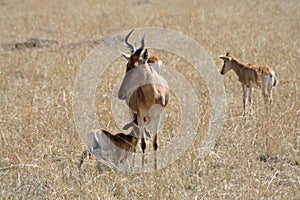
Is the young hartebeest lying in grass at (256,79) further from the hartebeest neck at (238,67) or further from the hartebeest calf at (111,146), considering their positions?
the hartebeest calf at (111,146)

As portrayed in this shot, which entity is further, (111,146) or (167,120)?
(167,120)

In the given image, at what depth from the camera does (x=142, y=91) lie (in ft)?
15.3

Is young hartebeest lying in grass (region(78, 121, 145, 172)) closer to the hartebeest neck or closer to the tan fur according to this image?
the tan fur

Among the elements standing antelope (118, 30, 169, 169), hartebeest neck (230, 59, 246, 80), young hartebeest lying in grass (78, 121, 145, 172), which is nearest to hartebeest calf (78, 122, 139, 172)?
young hartebeest lying in grass (78, 121, 145, 172)

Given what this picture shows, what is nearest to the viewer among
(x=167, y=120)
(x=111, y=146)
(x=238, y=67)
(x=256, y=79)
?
(x=111, y=146)

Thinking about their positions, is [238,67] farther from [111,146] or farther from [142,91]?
[111,146]

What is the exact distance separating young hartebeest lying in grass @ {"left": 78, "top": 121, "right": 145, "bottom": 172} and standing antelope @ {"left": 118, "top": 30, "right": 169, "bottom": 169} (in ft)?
0.39

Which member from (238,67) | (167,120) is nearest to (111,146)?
(167,120)

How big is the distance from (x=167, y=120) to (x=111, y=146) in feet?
4.42

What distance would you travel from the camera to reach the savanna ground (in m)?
4.09

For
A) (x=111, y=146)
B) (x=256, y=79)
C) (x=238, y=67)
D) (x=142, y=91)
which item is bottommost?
(x=111, y=146)

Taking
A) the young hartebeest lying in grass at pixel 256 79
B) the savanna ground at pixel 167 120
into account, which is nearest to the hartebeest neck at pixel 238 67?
the young hartebeest lying in grass at pixel 256 79

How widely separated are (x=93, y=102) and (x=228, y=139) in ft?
7.28

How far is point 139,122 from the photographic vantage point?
479 centimetres
